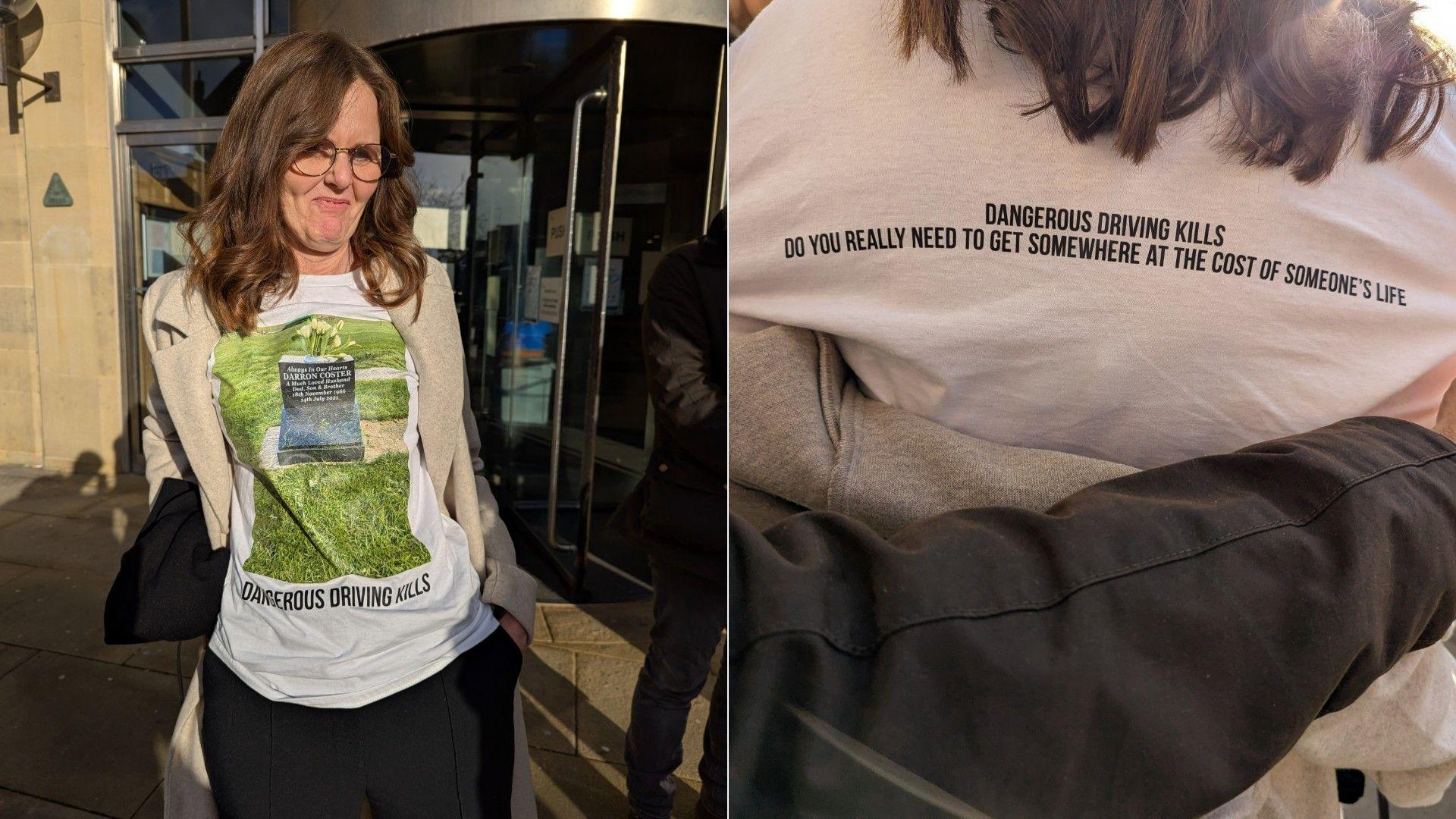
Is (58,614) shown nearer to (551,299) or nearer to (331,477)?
(331,477)

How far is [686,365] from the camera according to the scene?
43cm

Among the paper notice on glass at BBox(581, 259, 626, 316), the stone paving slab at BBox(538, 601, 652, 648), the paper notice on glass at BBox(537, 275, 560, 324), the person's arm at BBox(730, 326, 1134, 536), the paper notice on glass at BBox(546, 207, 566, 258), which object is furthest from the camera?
the paper notice on glass at BBox(537, 275, 560, 324)

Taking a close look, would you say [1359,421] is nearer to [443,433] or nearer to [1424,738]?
[1424,738]

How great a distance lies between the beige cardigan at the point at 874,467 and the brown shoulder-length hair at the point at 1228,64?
0.19 meters

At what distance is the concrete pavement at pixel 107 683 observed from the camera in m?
0.54

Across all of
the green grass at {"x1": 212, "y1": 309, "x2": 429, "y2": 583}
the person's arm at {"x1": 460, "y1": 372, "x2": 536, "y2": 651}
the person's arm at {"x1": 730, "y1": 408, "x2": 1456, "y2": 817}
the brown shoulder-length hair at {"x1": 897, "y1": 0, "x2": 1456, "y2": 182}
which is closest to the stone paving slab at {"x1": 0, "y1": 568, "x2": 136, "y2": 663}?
the green grass at {"x1": 212, "y1": 309, "x2": 429, "y2": 583}

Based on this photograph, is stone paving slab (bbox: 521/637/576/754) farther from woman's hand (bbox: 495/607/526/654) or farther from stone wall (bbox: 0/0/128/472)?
stone wall (bbox: 0/0/128/472)

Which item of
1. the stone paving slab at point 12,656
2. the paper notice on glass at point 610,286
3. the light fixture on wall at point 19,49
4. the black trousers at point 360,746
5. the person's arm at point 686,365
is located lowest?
the stone paving slab at point 12,656

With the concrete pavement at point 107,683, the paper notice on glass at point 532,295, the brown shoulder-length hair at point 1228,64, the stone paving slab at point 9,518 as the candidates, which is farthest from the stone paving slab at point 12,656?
the paper notice on glass at point 532,295

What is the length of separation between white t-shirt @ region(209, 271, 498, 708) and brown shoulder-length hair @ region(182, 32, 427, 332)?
2 centimetres

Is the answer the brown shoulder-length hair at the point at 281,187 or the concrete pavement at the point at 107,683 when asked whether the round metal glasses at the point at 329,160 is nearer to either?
the brown shoulder-length hair at the point at 281,187

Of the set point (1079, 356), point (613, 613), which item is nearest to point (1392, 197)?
point (1079, 356)

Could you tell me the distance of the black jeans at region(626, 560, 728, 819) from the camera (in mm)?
408

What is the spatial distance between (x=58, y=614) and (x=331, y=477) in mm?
A: 431
